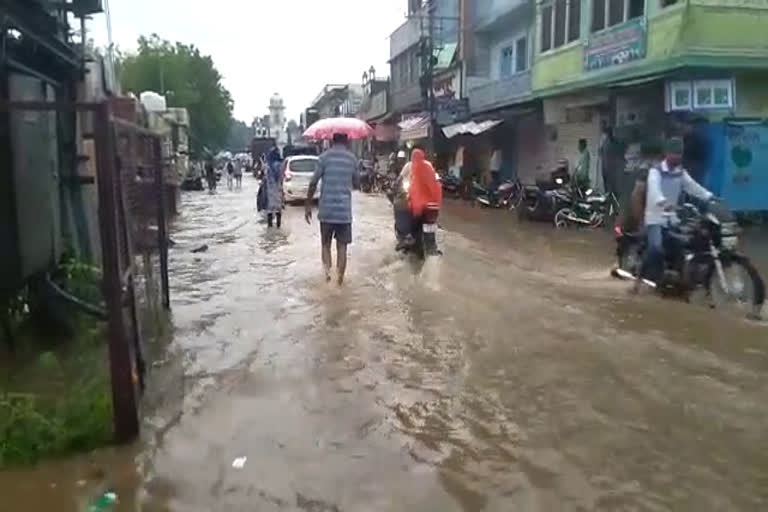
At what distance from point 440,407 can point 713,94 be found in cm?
1175

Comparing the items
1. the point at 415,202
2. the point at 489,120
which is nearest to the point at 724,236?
the point at 415,202

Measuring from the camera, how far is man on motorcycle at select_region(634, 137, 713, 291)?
8.18 meters

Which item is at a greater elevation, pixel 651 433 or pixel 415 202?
pixel 415 202

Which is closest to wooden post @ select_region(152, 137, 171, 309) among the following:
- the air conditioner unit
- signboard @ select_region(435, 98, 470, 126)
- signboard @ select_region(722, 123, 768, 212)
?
the air conditioner unit

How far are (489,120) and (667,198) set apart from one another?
18.0 m

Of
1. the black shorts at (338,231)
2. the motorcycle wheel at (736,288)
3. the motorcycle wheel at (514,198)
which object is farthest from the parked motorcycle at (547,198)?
the motorcycle wheel at (736,288)

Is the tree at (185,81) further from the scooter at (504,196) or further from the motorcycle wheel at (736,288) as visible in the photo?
the motorcycle wheel at (736,288)

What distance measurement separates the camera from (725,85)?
583 inches

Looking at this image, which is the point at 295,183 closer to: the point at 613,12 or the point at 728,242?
the point at 613,12

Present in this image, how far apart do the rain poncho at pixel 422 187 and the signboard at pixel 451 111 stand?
17683 mm

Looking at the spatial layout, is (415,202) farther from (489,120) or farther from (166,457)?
(489,120)

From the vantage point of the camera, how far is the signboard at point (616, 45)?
53.3ft

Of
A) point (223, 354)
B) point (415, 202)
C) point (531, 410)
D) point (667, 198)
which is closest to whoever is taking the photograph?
point (531, 410)

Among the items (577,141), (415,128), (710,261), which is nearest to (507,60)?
(415,128)
